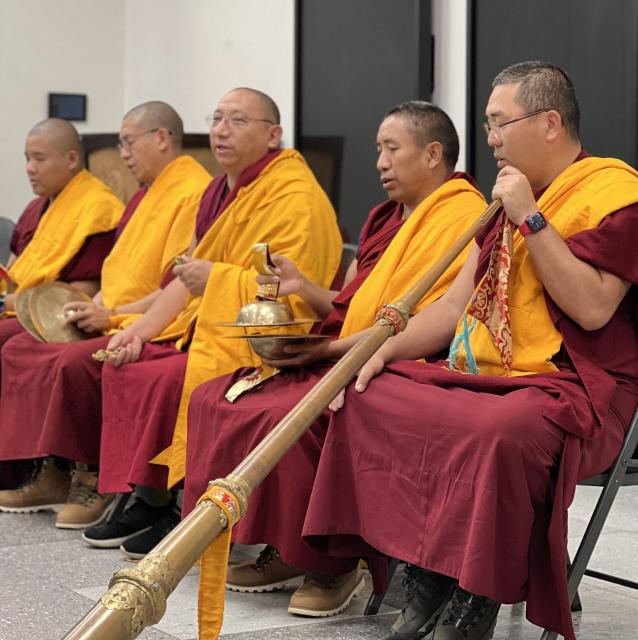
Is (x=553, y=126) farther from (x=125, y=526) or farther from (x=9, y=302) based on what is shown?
(x=9, y=302)

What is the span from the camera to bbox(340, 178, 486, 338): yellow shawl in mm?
3328


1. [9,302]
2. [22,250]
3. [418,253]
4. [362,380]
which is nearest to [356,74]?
[22,250]

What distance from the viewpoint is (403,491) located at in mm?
2686

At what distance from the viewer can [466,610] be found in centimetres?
260

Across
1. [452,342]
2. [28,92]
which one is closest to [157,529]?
[452,342]

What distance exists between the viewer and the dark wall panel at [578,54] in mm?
4359

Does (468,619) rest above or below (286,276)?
below

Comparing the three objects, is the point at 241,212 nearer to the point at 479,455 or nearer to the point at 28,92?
the point at 479,455

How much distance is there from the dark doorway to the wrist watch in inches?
104

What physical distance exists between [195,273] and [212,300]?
120 mm

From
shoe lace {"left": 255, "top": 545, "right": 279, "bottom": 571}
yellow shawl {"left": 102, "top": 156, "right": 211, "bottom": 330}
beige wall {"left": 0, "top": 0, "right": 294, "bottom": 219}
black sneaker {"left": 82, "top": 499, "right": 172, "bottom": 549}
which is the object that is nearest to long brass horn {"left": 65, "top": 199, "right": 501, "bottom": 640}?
shoe lace {"left": 255, "top": 545, "right": 279, "bottom": 571}

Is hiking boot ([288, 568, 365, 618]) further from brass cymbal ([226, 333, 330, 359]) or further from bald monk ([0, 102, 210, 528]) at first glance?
bald monk ([0, 102, 210, 528])

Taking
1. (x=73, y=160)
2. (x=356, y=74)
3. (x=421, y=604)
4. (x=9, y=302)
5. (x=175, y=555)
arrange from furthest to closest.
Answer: (x=356, y=74)
(x=73, y=160)
(x=9, y=302)
(x=421, y=604)
(x=175, y=555)

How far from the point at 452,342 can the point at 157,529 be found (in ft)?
4.37
